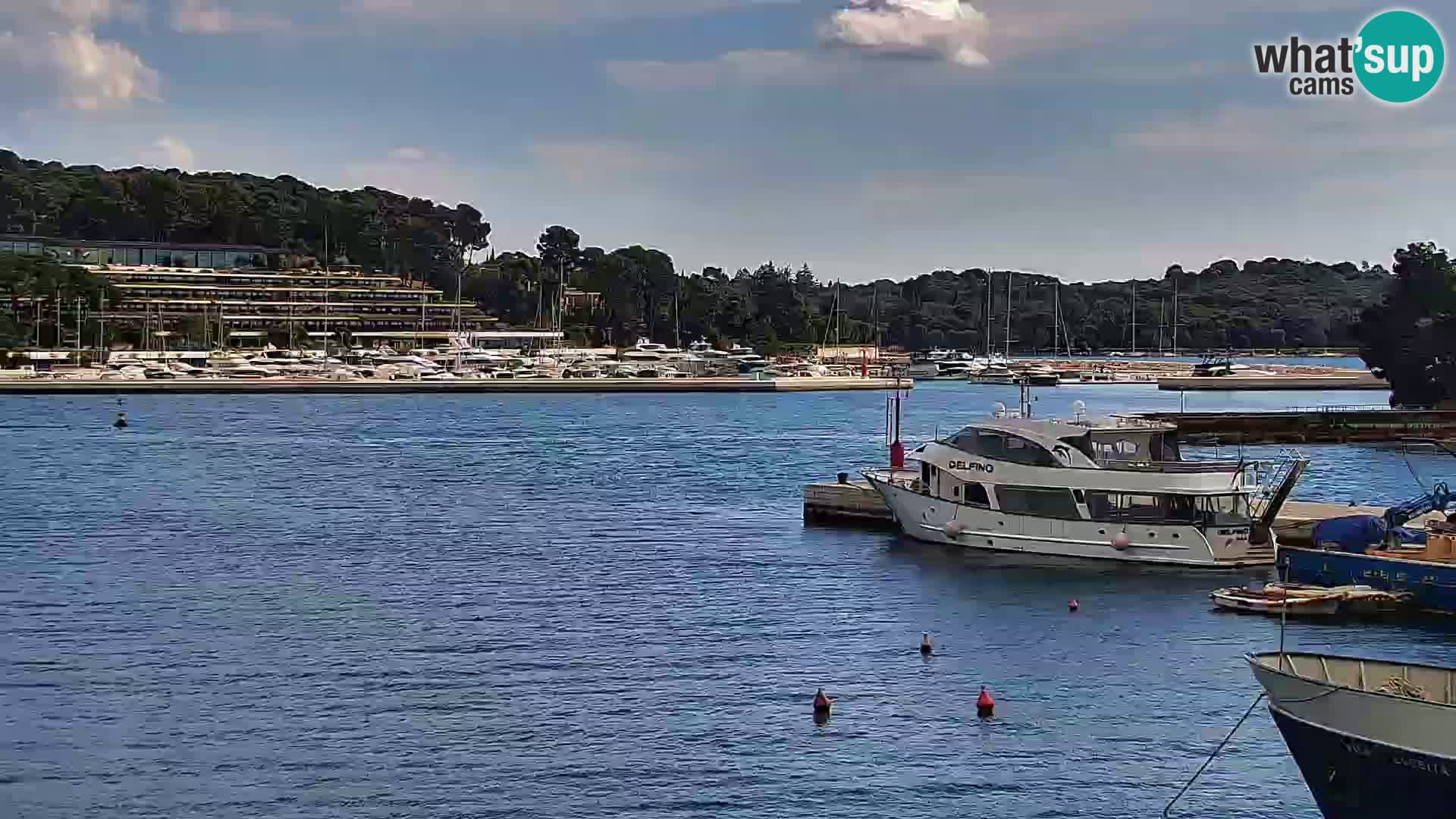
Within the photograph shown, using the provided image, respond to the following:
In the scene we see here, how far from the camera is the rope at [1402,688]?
26672 millimetres

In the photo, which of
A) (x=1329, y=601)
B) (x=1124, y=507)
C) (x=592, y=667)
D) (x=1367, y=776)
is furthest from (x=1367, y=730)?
(x=1124, y=507)

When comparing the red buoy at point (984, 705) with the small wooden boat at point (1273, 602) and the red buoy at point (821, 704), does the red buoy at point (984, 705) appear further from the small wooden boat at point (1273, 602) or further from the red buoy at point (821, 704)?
the small wooden boat at point (1273, 602)

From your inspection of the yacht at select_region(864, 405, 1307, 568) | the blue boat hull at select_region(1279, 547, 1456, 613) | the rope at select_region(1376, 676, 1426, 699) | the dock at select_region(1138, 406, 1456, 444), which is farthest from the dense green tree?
the rope at select_region(1376, 676, 1426, 699)

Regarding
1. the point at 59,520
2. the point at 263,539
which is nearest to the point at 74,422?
the point at 59,520

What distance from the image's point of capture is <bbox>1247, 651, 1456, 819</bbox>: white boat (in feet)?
80.2

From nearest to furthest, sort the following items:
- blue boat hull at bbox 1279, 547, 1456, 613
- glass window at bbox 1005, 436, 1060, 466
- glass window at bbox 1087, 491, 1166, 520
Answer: blue boat hull at bbox 1279, 547, 1456, 613 < glass window at bbox 1087, 491, 1166, 520 < glass window at bbox 1005, 436, 1060, 466

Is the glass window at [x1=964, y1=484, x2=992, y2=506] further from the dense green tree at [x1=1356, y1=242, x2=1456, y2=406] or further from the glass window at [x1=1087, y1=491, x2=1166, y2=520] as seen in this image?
the dense green tree at [x1=1356, y1=242, x2=1456, y2=406]

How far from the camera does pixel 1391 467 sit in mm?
97375

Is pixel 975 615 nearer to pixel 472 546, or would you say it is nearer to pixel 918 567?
pixel 918 567

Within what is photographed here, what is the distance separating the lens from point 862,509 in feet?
214

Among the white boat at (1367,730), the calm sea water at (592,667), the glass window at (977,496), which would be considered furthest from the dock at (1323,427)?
the white boat at (1367,730)

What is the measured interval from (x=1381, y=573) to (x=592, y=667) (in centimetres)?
2038

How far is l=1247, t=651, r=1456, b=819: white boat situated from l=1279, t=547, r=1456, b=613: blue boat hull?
19573 millimetres

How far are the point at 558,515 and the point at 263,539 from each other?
41.0 ft
